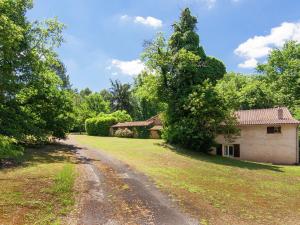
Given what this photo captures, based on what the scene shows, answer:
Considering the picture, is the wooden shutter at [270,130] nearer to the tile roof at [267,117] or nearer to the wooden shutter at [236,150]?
the tile roof at [267,117]

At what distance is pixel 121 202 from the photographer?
46.3ft

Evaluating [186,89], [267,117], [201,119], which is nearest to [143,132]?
[186,89]

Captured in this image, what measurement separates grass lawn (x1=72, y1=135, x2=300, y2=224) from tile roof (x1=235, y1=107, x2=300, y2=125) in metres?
10.2

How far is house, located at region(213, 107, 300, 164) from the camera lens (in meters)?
39.4

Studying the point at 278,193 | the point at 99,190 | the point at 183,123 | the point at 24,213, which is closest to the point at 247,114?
the point at 183,123

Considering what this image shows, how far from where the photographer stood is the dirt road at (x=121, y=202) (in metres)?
12.0

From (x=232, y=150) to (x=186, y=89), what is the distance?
10832 millimetres

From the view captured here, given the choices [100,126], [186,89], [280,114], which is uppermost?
[186,89]

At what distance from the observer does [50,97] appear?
31781 millimetres

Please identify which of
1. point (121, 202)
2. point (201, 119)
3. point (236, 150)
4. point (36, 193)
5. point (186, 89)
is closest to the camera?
point (121, 202)

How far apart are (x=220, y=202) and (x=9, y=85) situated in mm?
19349

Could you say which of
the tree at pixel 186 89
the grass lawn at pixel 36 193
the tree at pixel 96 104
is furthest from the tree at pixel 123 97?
the grass lawn at pixel 36 193

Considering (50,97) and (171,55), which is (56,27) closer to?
(50,97)

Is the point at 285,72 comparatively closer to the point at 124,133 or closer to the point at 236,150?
the point at 236,150
